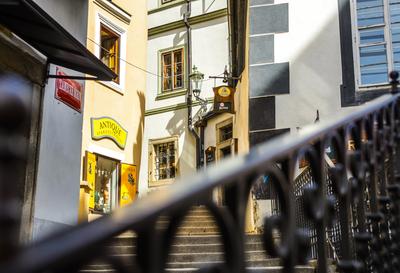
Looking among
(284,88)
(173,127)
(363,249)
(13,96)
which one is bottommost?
(363,249)

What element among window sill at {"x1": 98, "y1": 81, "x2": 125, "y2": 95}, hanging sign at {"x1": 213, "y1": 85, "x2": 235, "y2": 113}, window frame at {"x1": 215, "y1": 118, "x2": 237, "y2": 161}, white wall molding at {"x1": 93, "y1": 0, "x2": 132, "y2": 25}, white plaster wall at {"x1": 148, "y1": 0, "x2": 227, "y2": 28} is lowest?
window frame at {"x1": 215, "y1": 118, "x2": 237, "y2": 161}

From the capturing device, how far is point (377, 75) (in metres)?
7.83

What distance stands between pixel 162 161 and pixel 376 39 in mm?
9455

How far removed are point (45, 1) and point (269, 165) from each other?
561 centimetres

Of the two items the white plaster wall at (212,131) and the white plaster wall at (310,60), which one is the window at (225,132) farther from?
the white plaster wall at (310,60)

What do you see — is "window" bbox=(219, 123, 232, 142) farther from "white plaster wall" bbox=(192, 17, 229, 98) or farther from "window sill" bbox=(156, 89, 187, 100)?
"window sill" bbox=(156, 89, 187, 100)

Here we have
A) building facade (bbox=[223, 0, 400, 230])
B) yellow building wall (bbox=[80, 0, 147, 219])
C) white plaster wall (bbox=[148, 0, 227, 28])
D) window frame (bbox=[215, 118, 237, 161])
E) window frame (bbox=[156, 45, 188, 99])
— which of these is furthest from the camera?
window frame (bbox=[156, 45, 188, 99])

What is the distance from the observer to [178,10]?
16781mm

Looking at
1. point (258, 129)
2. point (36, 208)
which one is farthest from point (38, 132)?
point (258, 129)

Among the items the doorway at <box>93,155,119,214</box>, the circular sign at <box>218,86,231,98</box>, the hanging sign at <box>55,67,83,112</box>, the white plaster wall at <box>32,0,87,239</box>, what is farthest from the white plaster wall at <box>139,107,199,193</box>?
the white plaster wall at <box>32,0,87,239</box>

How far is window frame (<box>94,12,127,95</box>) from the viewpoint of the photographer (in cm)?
1118

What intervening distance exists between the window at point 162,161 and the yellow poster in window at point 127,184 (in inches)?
168

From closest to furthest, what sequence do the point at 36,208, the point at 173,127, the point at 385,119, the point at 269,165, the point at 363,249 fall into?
the point at 269,165
the point at 363,249
the point at 385,119
the point at 36,208
the point at 173,127

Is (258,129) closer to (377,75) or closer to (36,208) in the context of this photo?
(377,75)
